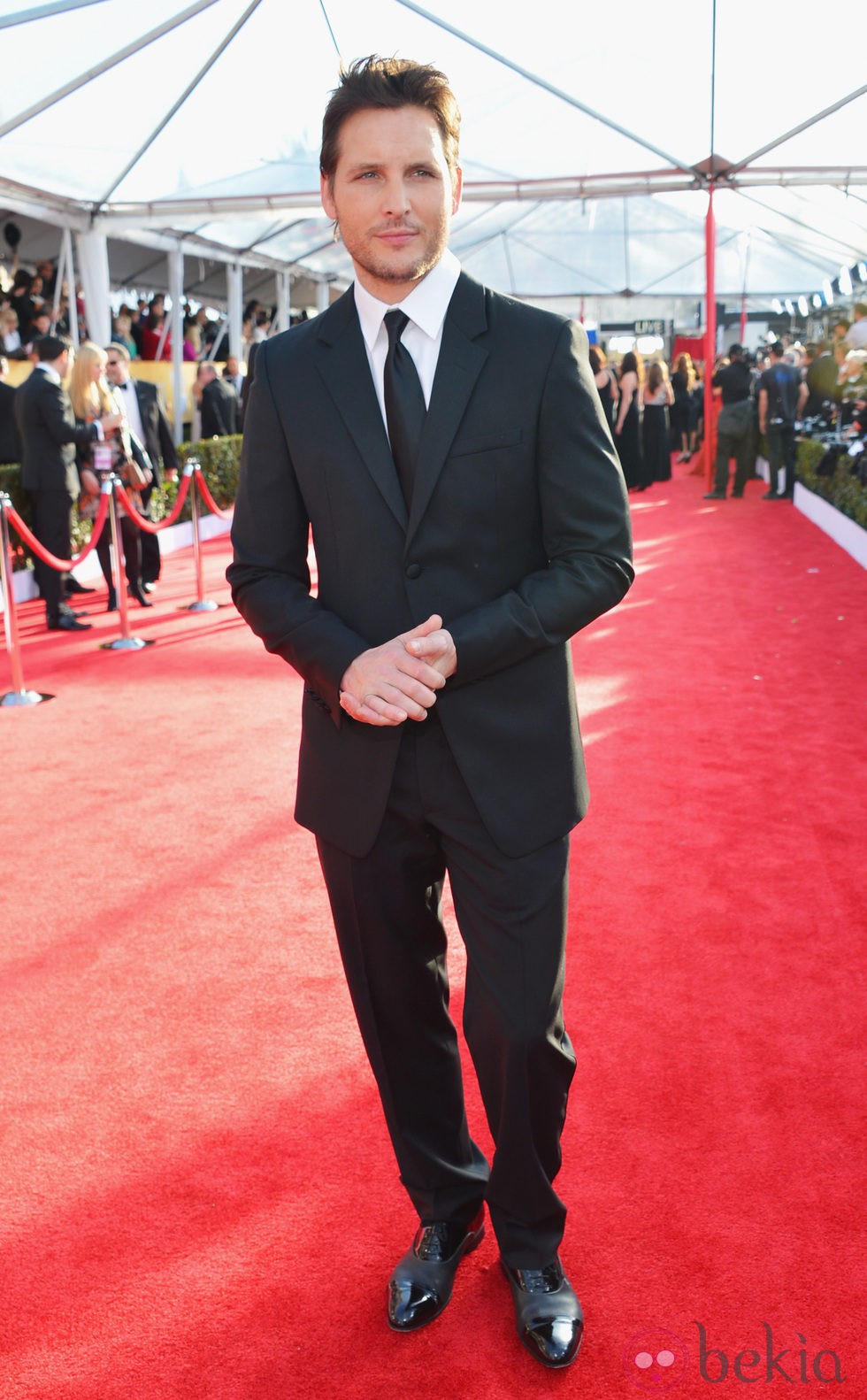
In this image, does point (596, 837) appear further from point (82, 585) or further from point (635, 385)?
point (635, 385)

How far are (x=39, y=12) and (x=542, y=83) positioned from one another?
449 centimetres

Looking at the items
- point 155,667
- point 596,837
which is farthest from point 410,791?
point 155,667

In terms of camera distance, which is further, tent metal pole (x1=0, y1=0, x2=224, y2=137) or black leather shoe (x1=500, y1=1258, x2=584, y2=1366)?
tent metal pole (x1=0, y1=0, x2=224, y2=137)

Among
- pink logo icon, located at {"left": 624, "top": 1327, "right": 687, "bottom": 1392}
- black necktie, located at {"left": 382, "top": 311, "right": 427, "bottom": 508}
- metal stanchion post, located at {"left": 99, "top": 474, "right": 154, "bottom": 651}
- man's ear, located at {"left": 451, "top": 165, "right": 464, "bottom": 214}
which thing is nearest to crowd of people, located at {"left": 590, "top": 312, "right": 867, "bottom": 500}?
metal stanchion post, located at {"left": 99, "top": 474, "right": 154, "bottom": 651}

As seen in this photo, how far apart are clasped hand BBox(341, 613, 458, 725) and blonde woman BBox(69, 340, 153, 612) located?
6889mm

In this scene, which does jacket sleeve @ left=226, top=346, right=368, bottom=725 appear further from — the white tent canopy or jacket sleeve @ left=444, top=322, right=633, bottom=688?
the white tent canopy

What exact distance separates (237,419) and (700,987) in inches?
527

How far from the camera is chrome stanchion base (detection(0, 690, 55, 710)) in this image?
21.6 feet

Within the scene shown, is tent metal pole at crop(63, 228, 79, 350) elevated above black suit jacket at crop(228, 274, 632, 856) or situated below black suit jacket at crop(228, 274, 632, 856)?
above

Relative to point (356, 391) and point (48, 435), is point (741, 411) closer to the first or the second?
point (48, 435)

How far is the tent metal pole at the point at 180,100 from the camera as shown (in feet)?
34.8

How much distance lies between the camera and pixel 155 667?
23.9 feet

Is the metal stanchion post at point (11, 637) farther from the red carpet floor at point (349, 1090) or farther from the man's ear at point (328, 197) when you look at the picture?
the man's ear at point (328, 197)

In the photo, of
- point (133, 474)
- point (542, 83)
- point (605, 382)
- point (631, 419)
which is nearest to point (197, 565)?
point (133, 474)
